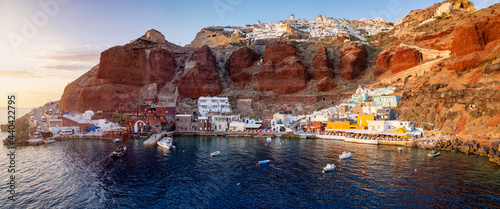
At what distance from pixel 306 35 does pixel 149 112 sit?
3093 inches

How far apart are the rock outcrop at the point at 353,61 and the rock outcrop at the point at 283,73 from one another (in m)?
12.0

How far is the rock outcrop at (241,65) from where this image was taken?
92.7 m

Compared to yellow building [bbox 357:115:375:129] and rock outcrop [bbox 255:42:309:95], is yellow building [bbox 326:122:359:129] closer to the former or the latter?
→ yellow building [bbox 357:115:375:129]

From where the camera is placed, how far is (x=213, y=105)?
7644 centimetres

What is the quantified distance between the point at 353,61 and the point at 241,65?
35.2 metres

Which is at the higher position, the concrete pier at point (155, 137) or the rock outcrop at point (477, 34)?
the rock outcrop at point (477, 34)

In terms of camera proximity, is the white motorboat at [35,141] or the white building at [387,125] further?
the white building at [387,125]

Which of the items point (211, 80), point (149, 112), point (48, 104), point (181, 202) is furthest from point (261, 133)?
point (48, 104)

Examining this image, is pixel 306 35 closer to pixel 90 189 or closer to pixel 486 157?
pixel 486 157

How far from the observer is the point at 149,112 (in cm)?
6819

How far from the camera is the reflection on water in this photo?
77.7 ft

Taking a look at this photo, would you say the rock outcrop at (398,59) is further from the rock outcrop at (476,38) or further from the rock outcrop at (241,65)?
the rock outcrop at (241,65)

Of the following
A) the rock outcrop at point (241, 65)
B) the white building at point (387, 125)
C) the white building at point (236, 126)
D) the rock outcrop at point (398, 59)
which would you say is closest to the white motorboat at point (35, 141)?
the white building at point (236, 126)

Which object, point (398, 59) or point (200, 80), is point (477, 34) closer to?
point (398, 59)
